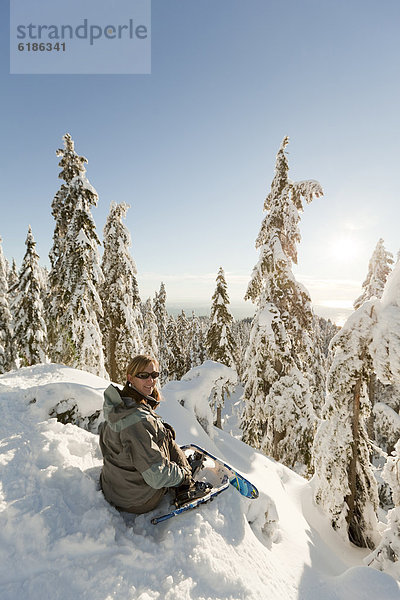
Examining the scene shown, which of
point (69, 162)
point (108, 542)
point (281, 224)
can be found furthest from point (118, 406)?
point (69, 162)

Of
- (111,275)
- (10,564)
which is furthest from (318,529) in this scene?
(111,275)

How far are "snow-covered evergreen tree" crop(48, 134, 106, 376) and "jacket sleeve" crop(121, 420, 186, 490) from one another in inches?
467

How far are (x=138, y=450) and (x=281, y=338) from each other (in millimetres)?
10219

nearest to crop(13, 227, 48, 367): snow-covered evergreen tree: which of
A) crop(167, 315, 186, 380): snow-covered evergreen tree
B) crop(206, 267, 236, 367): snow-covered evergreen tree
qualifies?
crop(206, 267, 236, 367): snow-covered evergreen tree

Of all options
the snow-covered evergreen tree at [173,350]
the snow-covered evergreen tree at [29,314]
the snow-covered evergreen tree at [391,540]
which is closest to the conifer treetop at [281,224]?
the snow-covered evergreen tree at [391,540]

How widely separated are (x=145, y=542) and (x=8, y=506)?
1561 millimetres

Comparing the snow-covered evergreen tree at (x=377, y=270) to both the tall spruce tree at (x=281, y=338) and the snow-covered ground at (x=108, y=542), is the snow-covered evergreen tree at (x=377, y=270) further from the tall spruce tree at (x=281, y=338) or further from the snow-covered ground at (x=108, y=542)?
the snow-covered ground at (x=108, y=542)

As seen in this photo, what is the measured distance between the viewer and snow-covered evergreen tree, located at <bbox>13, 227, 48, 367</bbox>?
1995 cm

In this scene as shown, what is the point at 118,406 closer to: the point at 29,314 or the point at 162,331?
the point at 29,314

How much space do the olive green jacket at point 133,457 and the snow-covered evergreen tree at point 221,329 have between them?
61.5 ft

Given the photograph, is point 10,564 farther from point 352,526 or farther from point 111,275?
point 111,275

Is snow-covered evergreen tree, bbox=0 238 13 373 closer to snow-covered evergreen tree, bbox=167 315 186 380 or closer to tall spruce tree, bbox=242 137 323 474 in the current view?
snow-covered evergreen tree, bbox=167 315 186 380

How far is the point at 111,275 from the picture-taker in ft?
62.0

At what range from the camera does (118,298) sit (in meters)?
18.7
